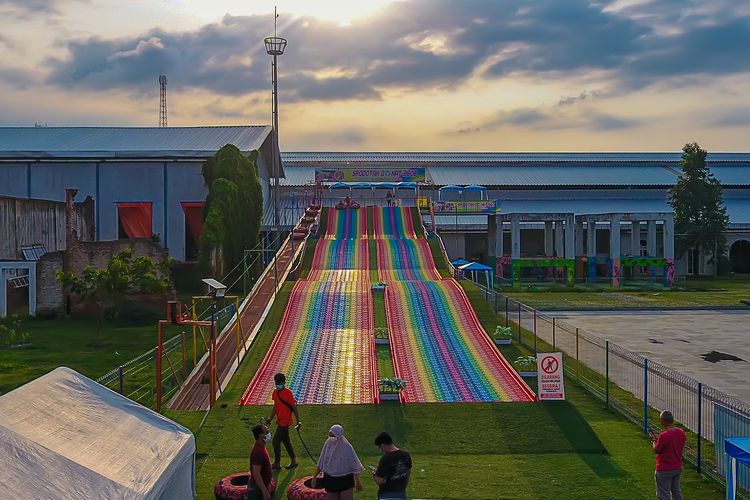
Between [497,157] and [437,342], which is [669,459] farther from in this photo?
[497,157]

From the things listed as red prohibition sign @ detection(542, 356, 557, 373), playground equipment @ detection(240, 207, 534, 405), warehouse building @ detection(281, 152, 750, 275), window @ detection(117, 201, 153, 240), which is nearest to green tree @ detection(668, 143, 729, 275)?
warehouse building @ detection(281, 152, 750, 275)

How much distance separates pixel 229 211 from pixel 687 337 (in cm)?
1977

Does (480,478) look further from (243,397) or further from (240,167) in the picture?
(240,167)

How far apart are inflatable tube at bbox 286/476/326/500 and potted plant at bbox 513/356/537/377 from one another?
9.50 m

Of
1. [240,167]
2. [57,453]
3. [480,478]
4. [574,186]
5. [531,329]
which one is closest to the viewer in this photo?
[57,453]

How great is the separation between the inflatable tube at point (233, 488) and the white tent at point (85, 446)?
3.01 ft

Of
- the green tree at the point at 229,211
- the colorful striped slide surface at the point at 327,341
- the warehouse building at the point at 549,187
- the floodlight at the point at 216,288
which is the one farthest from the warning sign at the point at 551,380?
the warehouse building at the point at 549,187

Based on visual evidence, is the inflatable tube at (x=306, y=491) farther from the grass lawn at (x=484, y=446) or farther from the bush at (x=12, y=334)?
the bush at (x=12, y=334)

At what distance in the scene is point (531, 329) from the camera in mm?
28266

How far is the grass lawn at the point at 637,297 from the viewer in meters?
40.6

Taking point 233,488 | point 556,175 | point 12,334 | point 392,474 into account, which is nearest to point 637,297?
point 556,175

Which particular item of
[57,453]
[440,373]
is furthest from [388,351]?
[57,453]

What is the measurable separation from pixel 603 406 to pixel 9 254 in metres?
25.6

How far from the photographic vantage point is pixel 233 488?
426 inches
